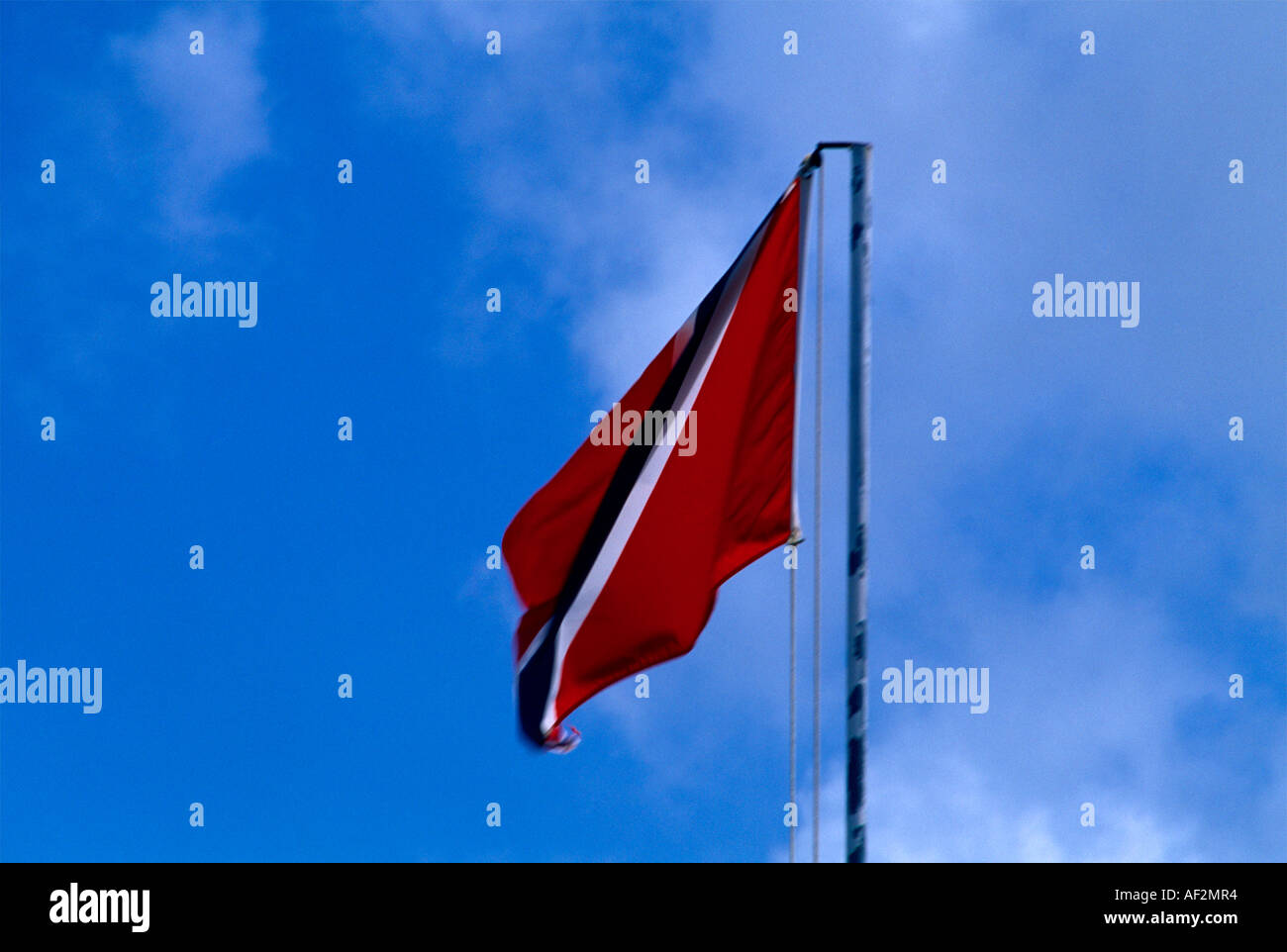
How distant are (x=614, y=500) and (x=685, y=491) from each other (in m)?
0.90

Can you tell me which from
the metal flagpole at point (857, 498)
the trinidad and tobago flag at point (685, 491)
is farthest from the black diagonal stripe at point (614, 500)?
the metal flagpole at point (857, 498)

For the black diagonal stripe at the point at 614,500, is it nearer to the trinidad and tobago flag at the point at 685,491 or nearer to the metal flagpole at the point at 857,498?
the trinidad and tobago flag at the point at 685,491

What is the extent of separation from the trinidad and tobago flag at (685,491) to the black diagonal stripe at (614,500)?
2 centimetres

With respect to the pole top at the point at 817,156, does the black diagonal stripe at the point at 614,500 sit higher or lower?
lower

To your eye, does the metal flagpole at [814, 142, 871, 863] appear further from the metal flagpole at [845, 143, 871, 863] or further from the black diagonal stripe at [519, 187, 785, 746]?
the black diagonal stripe at [519, 187, 785, 746]

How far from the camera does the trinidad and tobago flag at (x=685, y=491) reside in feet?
40.4

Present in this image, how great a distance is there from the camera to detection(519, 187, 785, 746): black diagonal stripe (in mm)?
12945

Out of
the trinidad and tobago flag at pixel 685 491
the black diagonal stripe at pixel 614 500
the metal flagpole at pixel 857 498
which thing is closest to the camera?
the metal flagpole at pixel 857 498

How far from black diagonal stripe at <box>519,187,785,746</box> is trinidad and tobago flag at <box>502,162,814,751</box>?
2cm

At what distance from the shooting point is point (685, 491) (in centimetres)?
1262

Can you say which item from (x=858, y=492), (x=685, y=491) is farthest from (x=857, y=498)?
(x=685, y=491)
